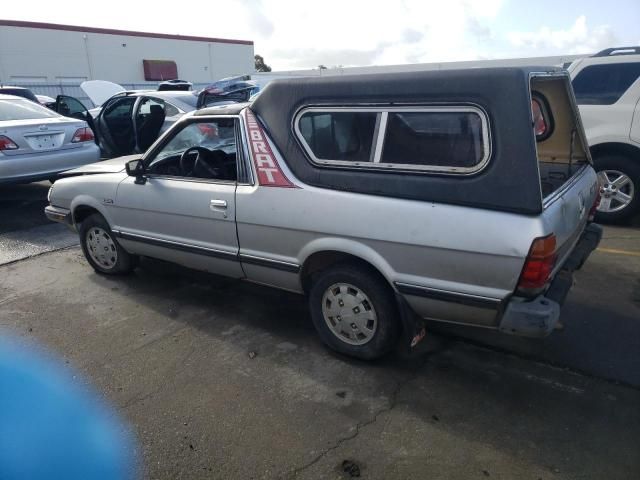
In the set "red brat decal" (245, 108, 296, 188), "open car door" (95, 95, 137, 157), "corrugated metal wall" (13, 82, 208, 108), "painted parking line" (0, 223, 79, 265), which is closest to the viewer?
"red brat decal" (245, 108, 296, 188)

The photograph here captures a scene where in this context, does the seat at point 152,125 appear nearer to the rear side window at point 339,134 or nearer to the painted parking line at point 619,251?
the rear side window at point 339,134

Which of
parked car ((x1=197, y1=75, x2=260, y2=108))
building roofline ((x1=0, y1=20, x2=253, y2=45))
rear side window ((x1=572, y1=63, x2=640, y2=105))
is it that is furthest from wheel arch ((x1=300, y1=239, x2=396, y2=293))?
building roofline ((x1=0, y1=20, x2=253, y2=45))

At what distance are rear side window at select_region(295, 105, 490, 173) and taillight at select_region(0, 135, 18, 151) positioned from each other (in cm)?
540

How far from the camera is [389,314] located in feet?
9.91

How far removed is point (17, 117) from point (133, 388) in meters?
5.93

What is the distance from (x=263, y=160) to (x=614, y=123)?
4.76 m

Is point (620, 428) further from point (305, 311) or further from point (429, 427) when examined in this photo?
point (305, 311)

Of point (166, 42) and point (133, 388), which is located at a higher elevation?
point (166, 42)

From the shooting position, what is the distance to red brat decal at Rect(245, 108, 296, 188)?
3.26 meters

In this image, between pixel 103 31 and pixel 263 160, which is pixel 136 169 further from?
pixel 103 31

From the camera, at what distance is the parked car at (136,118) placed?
26.9 feet

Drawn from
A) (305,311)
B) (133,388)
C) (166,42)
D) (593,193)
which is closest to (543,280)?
(593,193)

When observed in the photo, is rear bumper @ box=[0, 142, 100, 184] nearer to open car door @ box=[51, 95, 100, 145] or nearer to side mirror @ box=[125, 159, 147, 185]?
open car door @ box=[51, 95, 100, 145]

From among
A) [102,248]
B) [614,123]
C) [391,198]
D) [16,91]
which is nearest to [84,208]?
[102,248]
